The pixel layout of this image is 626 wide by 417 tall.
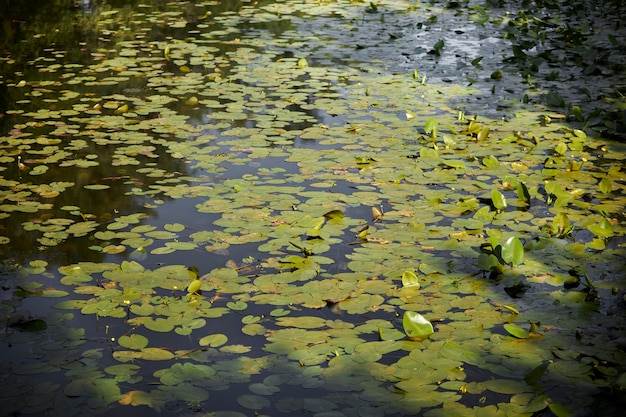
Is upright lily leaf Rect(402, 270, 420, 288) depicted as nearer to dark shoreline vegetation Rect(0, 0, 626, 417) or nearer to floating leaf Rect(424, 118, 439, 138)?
dark shoreline vegetation Rect(0, 0, 626, 417)

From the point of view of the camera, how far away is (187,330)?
91.4 inches

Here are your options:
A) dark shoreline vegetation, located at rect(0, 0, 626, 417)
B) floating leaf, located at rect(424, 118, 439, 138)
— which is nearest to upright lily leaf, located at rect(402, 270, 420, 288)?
dark shoreline vegetation, located at rect(0, 0, 626, 417)

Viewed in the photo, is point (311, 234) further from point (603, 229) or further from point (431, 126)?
point (431, 126)

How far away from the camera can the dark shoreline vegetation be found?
2084 mm

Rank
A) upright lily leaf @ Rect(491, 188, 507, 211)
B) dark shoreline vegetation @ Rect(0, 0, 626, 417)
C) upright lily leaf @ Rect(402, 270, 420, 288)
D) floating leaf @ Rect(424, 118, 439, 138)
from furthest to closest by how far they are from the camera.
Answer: floating leaf @ Rect(424, 118, 439, 138) < upright lily leaf @ Rect(491, 188, 507, 211) < upright lily leaf @ Rect(402, 270, 420, 288) < dark shoreline vegetation @ Rect(0, 0, 626, 417)

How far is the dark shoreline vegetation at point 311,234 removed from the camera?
2.08 metres

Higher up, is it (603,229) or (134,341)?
(134,341)

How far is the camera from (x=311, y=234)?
2.97 m

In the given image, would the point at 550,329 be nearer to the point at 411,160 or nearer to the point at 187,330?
the point at 187,330

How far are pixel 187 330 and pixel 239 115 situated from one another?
250 cm

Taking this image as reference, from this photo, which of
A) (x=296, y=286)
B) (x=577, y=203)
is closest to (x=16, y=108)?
(x=296, y=286)

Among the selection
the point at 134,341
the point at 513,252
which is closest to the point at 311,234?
the point at 513,252

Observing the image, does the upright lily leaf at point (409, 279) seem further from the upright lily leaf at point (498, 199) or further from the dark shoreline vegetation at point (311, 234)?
the upright lily leaf at point (498, 199)

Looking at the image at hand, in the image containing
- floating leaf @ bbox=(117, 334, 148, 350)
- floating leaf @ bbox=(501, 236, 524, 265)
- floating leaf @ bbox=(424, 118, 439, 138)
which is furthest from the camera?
floating leaf @ bbox=(424, 118, 439, 138)
